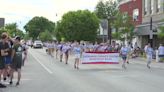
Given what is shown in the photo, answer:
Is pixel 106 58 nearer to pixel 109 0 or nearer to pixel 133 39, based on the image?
pixel 133 39

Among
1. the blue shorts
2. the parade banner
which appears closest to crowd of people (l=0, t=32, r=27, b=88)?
the blue shorts

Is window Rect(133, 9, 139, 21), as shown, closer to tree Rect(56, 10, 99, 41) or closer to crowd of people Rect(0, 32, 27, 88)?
tree Rect(56, 10, 99, 41)

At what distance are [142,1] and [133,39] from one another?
606 centimetres

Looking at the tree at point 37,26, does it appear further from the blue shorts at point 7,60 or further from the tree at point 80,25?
the blue shorts at point 7,60

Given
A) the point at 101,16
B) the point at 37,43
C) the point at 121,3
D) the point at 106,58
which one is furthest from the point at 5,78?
the point at 101,16

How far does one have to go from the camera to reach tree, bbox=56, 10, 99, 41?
86625 millimetres

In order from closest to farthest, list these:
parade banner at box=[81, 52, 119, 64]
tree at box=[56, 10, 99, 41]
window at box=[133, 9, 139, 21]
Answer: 1. parade banner at box=[81, 52, 119, 64]
2. window at box=[133, 9, 139, 21]
3. tree at box=[56, 10, 99, 41]

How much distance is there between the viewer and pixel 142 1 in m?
59.6

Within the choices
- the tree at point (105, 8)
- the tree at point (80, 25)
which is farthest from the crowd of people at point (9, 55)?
the tree at point (105, 8)

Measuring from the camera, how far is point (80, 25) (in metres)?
86.5

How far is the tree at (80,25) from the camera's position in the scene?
86625 mm

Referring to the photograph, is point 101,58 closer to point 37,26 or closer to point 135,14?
point 135,14

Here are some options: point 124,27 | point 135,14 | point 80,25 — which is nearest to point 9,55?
point 124,27

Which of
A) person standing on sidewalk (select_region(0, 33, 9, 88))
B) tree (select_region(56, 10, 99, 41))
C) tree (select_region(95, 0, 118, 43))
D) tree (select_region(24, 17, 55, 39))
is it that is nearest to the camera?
person standing on sidewalk (select_region(0, 33, 9, 88))
